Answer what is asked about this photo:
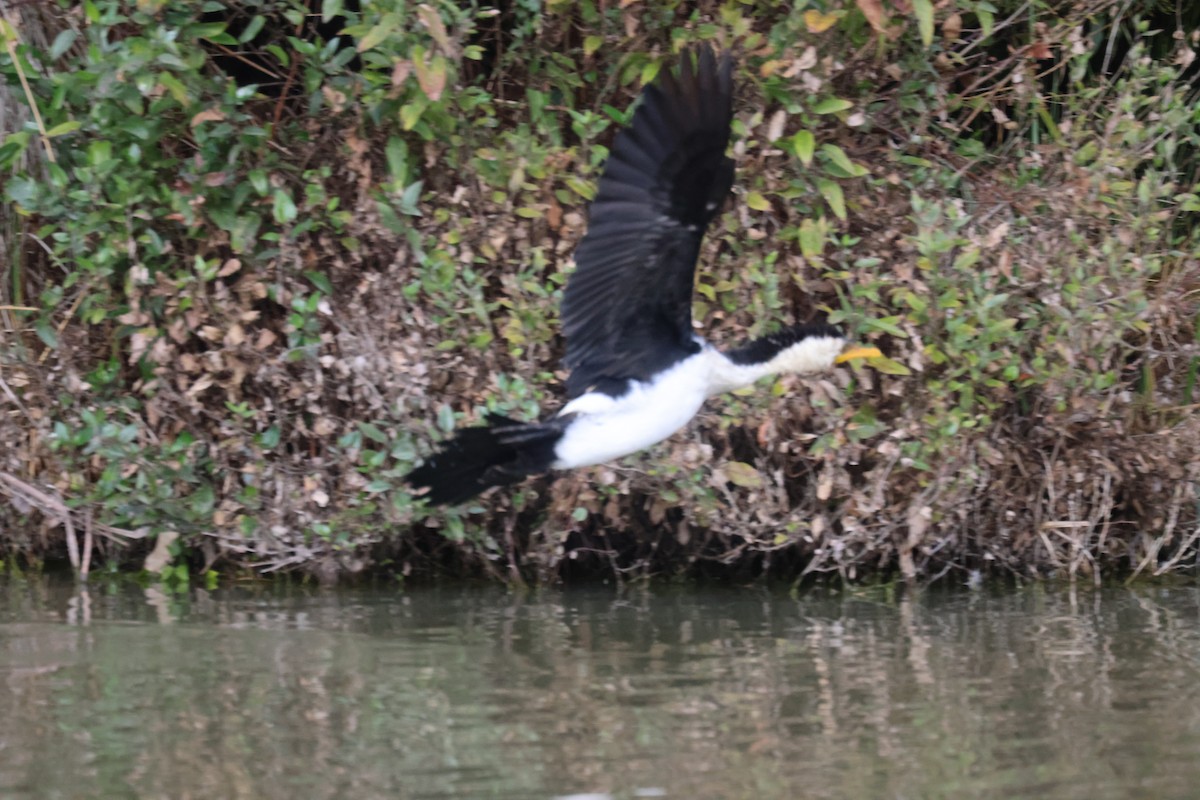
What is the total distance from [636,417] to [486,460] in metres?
0.43

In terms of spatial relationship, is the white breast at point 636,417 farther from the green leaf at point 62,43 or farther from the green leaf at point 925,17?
the green leaf at point 62,43

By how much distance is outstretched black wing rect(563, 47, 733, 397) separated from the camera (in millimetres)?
4047

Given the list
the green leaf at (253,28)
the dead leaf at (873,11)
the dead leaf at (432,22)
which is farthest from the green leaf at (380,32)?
the dead leaf at (873,11)

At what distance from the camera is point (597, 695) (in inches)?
148

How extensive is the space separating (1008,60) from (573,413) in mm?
2157

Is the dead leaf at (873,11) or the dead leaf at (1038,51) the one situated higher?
the dead leaf at (1038,51)

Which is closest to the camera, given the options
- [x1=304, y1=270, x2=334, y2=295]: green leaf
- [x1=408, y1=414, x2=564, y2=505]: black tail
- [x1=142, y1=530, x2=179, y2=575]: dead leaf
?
[x1=408, y1=414, x2=564, y2=505]: black tail

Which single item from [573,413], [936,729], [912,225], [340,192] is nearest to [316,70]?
[340,192]

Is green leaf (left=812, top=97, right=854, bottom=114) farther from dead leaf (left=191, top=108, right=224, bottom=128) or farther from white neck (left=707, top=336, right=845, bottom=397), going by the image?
dead leaf (left=191, top=108, right=224, bottom=128)

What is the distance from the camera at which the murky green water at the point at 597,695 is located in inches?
123

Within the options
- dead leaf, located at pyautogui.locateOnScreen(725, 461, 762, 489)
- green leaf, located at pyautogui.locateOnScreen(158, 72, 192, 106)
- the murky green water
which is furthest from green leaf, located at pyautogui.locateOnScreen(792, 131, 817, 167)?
green leaf, located at pyautogui.locateOnScreen(158, 72, 192, 106)

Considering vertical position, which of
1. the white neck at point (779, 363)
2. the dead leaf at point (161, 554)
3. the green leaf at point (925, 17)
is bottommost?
the dead leaf at point (161, 554)

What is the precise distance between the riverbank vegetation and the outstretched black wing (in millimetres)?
577

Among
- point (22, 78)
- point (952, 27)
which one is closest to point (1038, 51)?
point (952, 27)
